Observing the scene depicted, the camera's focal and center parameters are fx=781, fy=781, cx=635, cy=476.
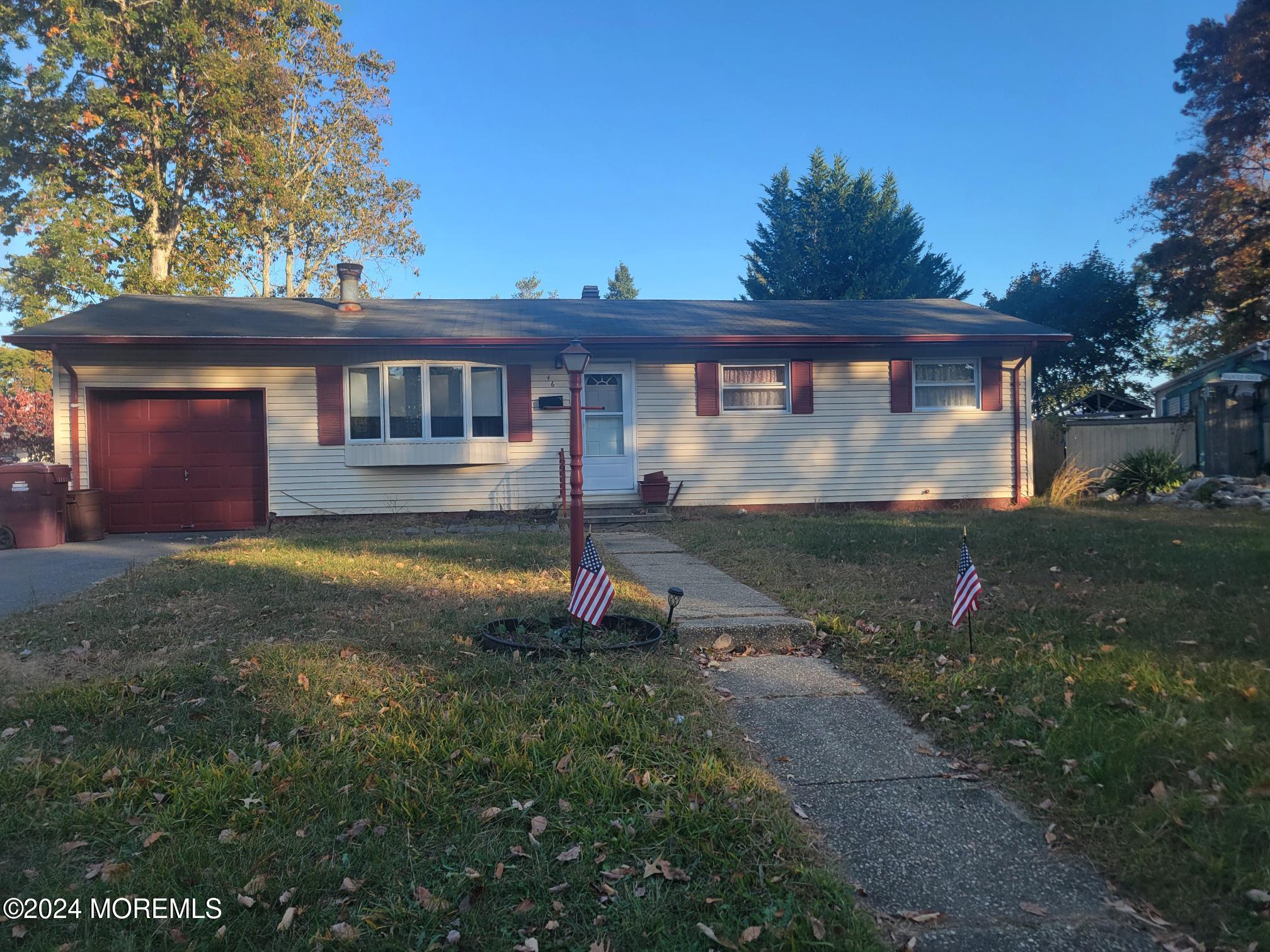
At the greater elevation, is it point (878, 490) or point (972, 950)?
point (878, 490)

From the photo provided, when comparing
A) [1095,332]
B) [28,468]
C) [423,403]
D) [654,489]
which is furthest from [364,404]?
[1095,332]

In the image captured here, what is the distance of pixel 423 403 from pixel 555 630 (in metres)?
8.14

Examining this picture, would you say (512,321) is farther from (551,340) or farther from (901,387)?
(901,387)

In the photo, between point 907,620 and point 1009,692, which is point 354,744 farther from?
point 907,620

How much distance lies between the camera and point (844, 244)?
33.3m

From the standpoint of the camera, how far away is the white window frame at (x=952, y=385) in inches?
540

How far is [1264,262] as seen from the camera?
81.0 feet

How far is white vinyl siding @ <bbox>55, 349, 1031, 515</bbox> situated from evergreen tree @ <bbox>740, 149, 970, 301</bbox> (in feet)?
65.8

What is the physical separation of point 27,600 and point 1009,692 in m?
7.49

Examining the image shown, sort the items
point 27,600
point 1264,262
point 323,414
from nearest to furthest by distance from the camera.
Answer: point 27,600 < point 323,414 < point 1264,262

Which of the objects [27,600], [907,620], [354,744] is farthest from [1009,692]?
[27,600]

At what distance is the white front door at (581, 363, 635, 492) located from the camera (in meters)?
13.1

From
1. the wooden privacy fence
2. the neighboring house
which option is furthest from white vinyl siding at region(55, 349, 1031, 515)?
the neighboring house

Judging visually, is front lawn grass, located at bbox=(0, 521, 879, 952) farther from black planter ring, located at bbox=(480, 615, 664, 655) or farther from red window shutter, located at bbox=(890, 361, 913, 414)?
red window shutter, located at bbox=(890, 361, 913, 414)
